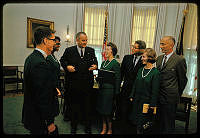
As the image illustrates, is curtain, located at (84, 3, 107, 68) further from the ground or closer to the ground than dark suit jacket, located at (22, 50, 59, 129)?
further from the ground

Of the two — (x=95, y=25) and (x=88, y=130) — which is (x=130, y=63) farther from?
(x=95, y=25)

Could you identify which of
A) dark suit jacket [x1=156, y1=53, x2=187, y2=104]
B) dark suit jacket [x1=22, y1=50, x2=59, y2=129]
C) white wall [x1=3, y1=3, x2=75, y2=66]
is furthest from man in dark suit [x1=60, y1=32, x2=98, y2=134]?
white wall [x1=3, y1=3, x2=75, y2=66]

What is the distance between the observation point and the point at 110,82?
2045mm

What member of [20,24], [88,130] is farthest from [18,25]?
[88,130]

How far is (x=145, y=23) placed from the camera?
5094 millimetres

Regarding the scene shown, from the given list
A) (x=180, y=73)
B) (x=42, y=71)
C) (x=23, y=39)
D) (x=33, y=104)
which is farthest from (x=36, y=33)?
(x=23, y=39)

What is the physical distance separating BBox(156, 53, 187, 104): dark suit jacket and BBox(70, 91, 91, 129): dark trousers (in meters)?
1.20

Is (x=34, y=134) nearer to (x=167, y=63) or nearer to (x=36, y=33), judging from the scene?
(x=36, y=33)

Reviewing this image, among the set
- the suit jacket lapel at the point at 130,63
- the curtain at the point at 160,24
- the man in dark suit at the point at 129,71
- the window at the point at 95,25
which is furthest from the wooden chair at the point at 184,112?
the window at the point at 95,25

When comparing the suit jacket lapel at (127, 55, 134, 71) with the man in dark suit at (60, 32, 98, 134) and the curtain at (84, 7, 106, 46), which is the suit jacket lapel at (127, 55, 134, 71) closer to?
the man in dark suit at (60, 32, 98, 134)

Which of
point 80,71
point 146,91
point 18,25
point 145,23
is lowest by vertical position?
point 146,91

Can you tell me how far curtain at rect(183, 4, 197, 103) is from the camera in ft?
13.7

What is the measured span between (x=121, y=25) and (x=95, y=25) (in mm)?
1072

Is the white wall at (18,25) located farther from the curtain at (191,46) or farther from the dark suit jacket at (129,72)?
the curtain at (191,46)
